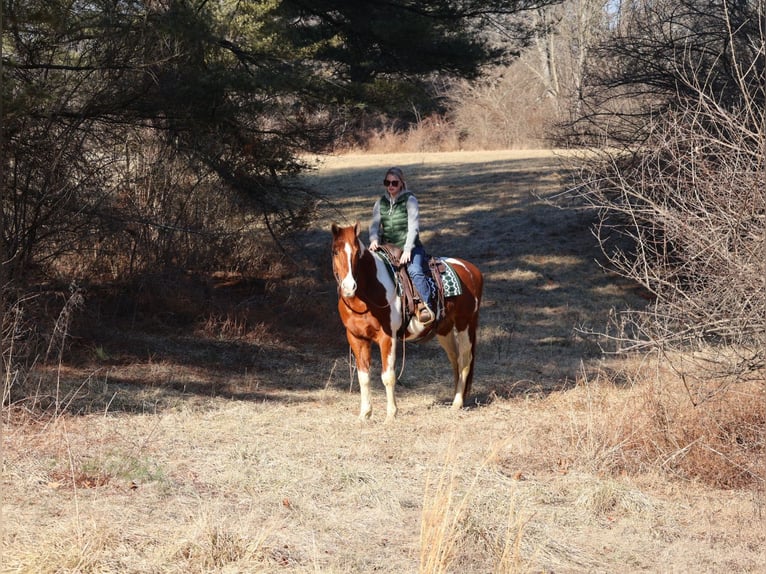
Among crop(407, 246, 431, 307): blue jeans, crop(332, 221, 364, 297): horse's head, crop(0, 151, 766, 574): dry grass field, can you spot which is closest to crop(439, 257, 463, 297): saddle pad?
crop(407, 246, 431, 307): blue jeans

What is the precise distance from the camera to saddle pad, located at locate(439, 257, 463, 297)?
10398 millimetres

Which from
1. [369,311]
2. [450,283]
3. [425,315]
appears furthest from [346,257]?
[450,283]

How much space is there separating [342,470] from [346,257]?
7.43 feet

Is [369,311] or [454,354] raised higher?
[369,311]

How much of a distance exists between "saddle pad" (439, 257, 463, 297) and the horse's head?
162cm

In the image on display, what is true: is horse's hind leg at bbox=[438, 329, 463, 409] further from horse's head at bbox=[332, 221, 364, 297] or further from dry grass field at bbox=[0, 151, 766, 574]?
horse's head at bbox=[332, 221, 364, 297]

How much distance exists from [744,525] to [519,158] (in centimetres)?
2722

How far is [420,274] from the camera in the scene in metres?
9.90

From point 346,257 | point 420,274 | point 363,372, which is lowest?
point 363,372

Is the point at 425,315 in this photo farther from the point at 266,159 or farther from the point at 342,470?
the point at 266,159

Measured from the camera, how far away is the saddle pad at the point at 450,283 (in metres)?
10.4

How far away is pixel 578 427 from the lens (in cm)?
866

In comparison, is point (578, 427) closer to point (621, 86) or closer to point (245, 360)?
point (245, 360)

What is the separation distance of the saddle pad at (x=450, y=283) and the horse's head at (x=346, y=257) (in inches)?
63.9
